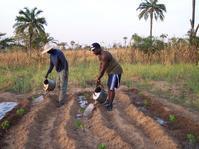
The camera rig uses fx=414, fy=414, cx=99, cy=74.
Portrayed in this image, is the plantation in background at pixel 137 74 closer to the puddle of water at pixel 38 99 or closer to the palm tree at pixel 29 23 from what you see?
the puddle of water at pixel 38 99

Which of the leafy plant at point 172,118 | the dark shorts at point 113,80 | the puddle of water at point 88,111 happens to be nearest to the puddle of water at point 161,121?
the leafy plant at point 172,118

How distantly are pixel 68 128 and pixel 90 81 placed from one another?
5.96 meters

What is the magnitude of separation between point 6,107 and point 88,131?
3.06 meters

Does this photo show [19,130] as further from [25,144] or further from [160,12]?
[160,12]

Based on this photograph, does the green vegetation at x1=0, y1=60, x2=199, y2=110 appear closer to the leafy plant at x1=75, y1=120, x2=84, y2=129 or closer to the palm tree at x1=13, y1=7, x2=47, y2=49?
the leafy plant at x1=75, y1=120, x2=84, y2=129

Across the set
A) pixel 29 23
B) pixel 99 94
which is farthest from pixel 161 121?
pixel 29 23

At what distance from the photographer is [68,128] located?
7371 mm

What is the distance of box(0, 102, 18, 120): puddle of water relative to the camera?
908cm

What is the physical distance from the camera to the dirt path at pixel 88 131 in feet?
21.3

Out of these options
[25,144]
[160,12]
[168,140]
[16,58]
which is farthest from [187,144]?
[160,12]

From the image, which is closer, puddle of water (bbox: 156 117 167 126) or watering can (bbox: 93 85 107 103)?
puddle of water (bbox: 156 117 167 126)

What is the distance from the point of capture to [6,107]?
9.76 metres

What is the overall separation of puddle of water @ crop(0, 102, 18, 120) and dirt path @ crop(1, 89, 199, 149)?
0.71 m

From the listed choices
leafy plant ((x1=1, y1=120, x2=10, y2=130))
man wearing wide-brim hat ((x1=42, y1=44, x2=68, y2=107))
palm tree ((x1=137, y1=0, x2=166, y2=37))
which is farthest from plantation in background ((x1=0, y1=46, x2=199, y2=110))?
palm tree ((x1=137, y1=0, x2=166, y2=37))
